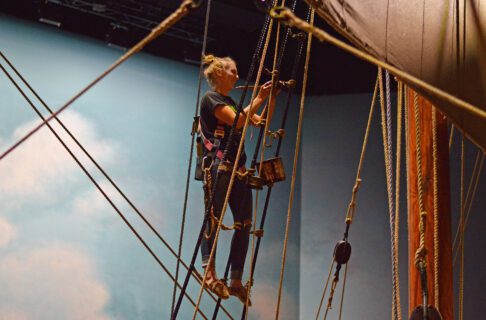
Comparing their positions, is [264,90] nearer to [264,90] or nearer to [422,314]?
[264,90]

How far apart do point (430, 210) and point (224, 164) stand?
82 cm

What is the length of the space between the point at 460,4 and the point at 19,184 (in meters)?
3.09

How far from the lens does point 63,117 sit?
15.2ft

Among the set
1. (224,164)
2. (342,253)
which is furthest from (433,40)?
(342,253)

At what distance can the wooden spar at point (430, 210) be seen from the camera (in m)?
2.19

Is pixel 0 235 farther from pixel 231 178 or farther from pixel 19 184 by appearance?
pixel 231 178

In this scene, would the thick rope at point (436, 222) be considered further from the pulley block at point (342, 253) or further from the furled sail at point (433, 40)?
the pulley block at point (342, 253)

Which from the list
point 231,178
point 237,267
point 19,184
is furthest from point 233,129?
point 19,184

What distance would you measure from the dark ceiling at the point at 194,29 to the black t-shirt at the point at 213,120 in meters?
2.08

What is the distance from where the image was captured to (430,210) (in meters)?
2.25

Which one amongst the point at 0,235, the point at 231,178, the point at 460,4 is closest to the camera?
the point at 460,4

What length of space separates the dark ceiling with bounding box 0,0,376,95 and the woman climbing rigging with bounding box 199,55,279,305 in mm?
2016

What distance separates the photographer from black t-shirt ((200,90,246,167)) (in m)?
2.74

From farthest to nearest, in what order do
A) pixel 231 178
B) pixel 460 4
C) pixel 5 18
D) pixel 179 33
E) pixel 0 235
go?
pixel 179 33, pixel 5 18, pixel 0 235, pixel 231 178, pixel 460 4
